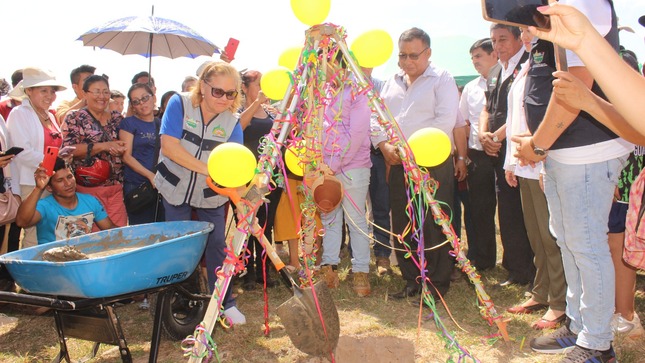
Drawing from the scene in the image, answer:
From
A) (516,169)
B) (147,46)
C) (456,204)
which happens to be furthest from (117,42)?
(516,169)

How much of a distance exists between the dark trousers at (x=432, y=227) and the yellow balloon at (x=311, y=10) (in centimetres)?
160

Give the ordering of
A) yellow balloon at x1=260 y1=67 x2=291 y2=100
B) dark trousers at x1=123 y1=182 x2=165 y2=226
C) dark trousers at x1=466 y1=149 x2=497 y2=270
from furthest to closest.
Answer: dark trousers at x1=466 y1=149 x2=497 y2=270, dark trousers at x1=123 y1=182 x2=165 y2=226, yellow balloon at x1=260 y1=67 x2=291 y2=100

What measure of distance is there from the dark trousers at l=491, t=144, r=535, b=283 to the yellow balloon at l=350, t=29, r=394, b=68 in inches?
65.9

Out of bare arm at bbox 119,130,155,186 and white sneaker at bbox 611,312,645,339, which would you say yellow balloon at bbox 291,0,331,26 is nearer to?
bare arm at bbox 119,130,155,186

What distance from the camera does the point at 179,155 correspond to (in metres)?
3.40

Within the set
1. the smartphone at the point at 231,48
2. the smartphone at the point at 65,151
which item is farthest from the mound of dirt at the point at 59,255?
the smartphone at the point at 231,48

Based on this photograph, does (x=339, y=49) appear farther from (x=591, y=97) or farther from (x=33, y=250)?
(x=33, y=250)

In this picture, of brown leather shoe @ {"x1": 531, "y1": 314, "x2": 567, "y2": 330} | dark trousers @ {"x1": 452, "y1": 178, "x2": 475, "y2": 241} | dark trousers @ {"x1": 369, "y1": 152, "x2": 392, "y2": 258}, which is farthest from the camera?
dark trousers @ {"x1": 369, "y1": 152, "x2": 392, "y2": 258}

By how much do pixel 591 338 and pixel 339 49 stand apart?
82.1 inches

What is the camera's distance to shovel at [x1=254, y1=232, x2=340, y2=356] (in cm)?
286

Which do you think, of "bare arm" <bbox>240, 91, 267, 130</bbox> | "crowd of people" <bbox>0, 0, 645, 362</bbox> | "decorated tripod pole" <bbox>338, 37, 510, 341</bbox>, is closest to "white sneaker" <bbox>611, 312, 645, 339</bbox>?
"crowd of people" <bbox>0, 0, 645, 362</bbox>

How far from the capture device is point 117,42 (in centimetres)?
634

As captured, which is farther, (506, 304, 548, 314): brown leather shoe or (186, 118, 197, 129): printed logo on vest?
(506, 304, 548, 314): brown leather shoe

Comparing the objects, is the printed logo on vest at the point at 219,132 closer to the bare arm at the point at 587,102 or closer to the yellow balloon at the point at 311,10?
the yellow balloon at the point at 311,10
